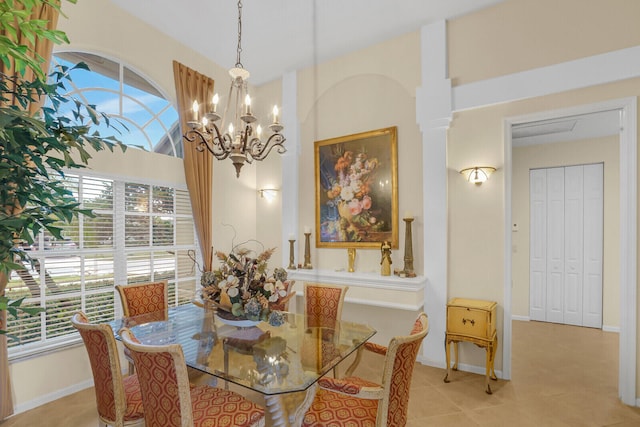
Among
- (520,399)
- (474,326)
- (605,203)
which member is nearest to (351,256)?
(474,326)

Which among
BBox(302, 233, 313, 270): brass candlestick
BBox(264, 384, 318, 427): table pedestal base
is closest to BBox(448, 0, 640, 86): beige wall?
BBox(302, 233, 313, 270): brass candlestick

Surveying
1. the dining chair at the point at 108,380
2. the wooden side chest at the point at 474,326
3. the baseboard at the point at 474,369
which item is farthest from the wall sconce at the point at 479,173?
the dining chair at the point at 108,380

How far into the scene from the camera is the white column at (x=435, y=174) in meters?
3.15

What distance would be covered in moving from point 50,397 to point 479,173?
4.13 m

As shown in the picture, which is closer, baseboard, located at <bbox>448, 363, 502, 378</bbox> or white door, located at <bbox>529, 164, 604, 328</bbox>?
baseboard, located at <bbox>448, 363, 502, 378</bbox>

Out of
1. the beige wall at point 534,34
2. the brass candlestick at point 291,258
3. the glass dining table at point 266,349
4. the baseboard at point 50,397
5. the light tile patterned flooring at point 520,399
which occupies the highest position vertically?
the beige wall at point 534,34

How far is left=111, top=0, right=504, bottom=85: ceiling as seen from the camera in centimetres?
303

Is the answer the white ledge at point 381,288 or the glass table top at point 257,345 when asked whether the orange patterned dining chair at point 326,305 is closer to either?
the glass table top at point 257,345

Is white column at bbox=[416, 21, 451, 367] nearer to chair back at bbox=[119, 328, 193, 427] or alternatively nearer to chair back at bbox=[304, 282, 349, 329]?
chair back at bbox=[304, 282, 349, 329]

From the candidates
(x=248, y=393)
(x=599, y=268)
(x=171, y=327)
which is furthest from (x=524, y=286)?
(x=171, y=327)

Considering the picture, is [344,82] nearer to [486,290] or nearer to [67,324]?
[486,290]

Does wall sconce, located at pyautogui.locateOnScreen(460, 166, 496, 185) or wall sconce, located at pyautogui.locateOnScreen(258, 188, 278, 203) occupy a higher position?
wall sconce, located at pyautogui.locateOnScreen(460, 166, 496, 185)

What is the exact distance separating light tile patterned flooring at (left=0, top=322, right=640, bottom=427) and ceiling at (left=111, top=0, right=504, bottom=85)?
3.02 m

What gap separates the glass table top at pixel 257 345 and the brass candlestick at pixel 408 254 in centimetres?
110
